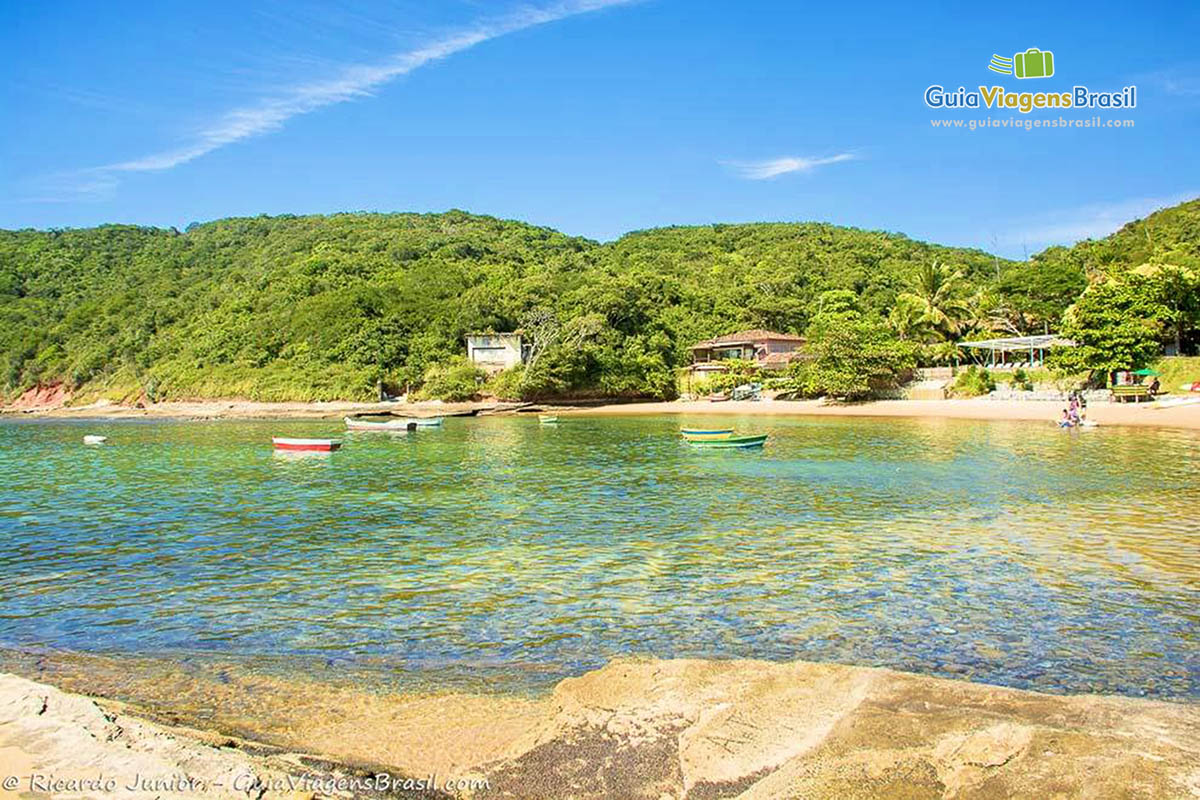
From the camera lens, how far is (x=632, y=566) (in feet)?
36.7

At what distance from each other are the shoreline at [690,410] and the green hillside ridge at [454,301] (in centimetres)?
255

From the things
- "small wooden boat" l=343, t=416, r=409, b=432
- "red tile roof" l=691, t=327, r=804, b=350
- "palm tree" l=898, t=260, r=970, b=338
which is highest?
"palm tree" l=898, t=260, r=970, b=338

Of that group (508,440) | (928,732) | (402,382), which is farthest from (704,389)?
(928,732)

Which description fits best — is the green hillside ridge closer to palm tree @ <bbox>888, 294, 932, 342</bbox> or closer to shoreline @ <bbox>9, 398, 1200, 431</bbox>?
palm tree @ <bbox>888, 294, 932, 342</bbox>

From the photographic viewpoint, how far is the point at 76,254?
360 ft

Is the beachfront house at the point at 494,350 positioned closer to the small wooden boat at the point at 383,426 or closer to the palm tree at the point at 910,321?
the small wooden boat at the point at 383,426

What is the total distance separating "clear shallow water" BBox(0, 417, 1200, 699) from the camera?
769 centimetres

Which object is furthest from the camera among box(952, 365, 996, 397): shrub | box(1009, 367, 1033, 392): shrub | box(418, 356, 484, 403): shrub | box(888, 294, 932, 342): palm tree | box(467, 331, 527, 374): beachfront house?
box(467, 331, 527, 374): beachfront house

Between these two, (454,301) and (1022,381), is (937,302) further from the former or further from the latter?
(454,301)

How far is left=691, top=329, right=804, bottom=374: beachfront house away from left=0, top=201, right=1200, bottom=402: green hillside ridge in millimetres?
3394

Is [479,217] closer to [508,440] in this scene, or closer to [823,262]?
[823,262]

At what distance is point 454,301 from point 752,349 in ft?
98.6

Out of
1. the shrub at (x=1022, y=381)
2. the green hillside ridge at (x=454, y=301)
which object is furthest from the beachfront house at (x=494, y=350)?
the shrub at (x=1022, y=381)

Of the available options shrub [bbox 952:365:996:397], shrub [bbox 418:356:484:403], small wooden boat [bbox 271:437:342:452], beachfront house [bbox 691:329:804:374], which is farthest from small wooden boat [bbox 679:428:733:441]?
shrub [bbox 418:356:484:403]
